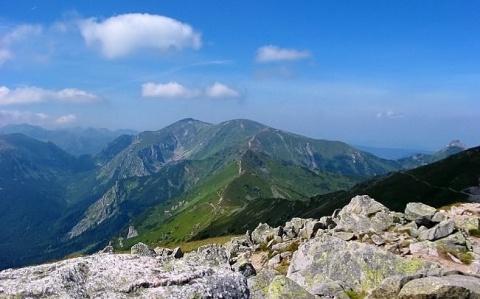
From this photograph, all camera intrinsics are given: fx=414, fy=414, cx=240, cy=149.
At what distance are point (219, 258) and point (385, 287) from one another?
476 inches

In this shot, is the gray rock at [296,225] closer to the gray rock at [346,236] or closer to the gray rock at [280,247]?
the gray rock at [280,247]

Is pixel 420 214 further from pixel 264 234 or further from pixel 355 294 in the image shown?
pixel 355 294

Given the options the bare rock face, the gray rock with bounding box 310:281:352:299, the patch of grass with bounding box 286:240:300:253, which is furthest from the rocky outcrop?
the patch of grass with bounding box 286:240:300:253

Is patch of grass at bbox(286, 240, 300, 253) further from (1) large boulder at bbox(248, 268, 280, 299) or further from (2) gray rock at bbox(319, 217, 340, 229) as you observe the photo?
(1) large boulder at bbox(248, 268, 280, 299)

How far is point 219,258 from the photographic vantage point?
1792 centimetres

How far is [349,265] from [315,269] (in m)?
3.60

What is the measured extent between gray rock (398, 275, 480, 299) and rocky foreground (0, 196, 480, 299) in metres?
0.05

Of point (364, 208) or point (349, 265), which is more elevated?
point (349, 265)

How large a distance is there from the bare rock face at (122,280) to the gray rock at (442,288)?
11.9 m

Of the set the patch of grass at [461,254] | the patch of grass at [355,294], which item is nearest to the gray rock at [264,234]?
the patch of grass at [461,254]

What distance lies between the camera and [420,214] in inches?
2457

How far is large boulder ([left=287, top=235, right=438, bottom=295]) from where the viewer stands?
3055 centimetres

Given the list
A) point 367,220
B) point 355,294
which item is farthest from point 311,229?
point 355,294

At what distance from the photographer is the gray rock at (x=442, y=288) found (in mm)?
21297
